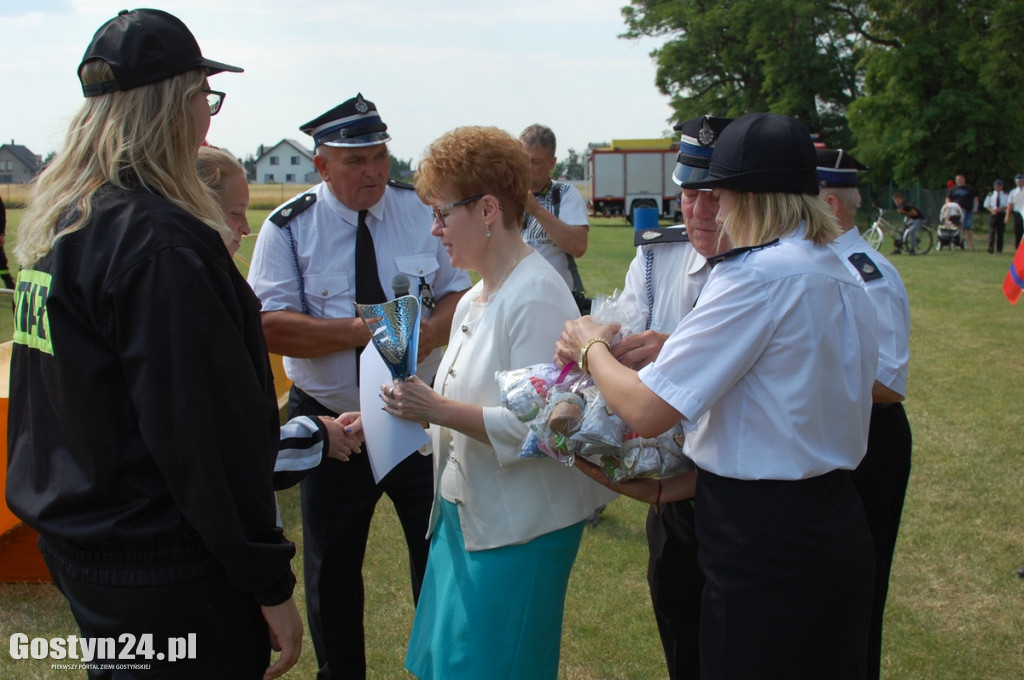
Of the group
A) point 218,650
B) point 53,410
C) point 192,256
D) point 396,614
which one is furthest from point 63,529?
point 396,614

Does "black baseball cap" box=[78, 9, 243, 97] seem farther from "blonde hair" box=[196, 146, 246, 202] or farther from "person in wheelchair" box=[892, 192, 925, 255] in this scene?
"person in wheelchair" box=[892, 192, 925, 255]

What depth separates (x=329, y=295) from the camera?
3.67 metres

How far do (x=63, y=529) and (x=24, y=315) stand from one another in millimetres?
477

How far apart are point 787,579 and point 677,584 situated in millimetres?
981

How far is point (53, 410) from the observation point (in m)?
1.90

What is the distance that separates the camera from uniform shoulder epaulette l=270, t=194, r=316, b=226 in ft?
12.1

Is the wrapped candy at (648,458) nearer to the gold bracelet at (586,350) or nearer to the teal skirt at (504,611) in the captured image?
the gold bracelet at (586,350)

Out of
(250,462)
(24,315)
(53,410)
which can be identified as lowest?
(250,462)

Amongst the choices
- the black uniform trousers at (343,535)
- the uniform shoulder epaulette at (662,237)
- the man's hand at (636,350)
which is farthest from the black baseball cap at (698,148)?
the black uniform trousers at (343,535)

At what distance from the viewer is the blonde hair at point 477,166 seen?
2729mm

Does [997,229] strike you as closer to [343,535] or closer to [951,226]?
[951,226]

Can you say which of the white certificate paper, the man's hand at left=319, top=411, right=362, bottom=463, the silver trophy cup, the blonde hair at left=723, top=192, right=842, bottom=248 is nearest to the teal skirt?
the white certificate paper

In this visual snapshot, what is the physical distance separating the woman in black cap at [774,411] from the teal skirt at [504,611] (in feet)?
1.89

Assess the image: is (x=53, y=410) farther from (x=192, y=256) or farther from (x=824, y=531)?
(x=824, y=531)
